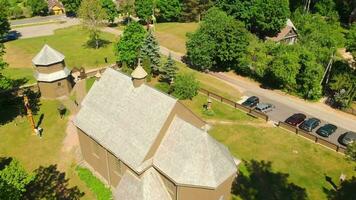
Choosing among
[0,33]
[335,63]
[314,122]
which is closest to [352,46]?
[335,63]

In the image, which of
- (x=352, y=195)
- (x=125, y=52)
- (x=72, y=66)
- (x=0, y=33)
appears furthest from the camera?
(x=0, y=33)

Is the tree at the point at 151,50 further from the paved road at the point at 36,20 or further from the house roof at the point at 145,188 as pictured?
the paved road at the point at 36,20

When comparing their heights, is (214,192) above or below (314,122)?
above

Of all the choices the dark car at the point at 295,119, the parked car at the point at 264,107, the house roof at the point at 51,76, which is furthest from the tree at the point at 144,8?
the dark car at the point at 295,119

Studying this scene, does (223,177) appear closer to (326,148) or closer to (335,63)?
(326,148)

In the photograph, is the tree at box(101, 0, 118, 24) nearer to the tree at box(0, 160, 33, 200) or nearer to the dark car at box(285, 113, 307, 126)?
the dark car at box(285, 113, 307, 126)

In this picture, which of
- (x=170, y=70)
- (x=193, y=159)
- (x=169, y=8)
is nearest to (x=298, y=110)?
(x=170, y=70)
